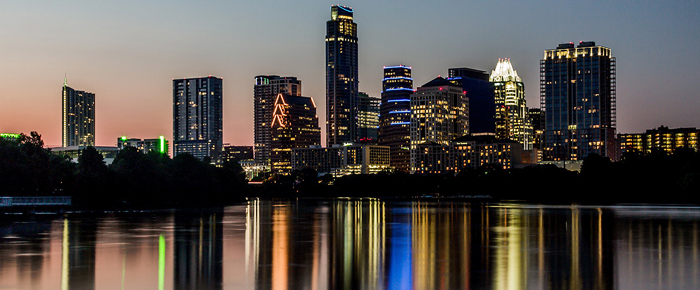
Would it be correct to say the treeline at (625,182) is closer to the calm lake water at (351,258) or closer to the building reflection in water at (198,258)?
the calm lake water at (351,258)

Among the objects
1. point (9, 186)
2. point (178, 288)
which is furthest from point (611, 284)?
point (9, 186)

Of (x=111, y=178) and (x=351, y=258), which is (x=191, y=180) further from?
(x=351, y=258)

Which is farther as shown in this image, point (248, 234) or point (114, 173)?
point (114, 173)

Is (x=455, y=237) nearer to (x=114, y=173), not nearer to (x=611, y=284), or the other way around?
(x=611, y=284)

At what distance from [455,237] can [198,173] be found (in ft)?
303

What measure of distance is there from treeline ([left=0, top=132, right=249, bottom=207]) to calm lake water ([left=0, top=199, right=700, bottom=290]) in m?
30.2

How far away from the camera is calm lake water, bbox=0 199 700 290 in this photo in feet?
94.2

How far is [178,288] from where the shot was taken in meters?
27.2

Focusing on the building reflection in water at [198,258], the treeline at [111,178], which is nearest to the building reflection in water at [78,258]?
the building reflection in water at [198,258]

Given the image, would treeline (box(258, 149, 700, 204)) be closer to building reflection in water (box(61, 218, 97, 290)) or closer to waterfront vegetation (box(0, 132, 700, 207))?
waterfront vegetation (box(0, 132, 700, 207))

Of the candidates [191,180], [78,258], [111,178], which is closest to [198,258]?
[78,258]

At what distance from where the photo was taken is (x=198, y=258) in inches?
1446

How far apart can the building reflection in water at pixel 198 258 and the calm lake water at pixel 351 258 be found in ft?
0.17

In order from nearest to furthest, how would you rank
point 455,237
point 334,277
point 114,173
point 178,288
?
point 178,288, point 334,277, point 455,237, point 114,173
